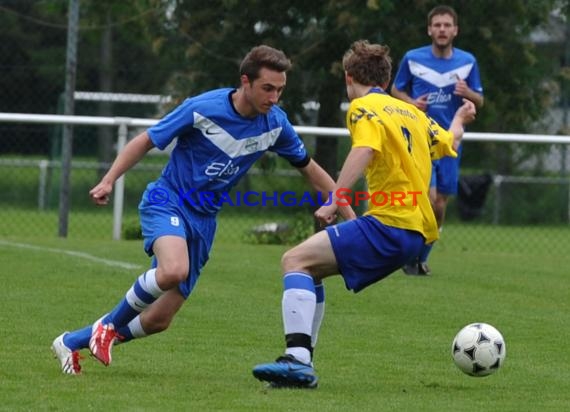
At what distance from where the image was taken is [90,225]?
49.3 feet

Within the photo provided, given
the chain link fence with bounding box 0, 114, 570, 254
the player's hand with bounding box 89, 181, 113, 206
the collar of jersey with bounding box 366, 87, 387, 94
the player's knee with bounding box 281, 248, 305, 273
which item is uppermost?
the collar of jersey with bounding box 366, 87, 387, 94

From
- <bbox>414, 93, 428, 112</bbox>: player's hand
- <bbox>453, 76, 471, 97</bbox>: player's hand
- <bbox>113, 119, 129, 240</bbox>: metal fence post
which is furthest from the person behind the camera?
<bbox>113, 119, 129, 240</bbox>: metal fence post

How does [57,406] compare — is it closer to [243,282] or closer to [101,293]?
[101,293]

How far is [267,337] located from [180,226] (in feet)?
4.87

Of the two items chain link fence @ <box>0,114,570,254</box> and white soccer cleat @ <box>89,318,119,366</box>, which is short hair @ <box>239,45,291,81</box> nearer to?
white soccer cleat @ <box>89,318,119,366</box>

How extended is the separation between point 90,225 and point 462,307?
693 centimetres

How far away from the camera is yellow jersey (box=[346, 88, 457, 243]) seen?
19.8ft

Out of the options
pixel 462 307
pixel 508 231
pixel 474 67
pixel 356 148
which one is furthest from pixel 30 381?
pixel 508 231

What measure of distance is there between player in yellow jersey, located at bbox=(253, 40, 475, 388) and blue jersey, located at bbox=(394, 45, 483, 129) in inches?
174

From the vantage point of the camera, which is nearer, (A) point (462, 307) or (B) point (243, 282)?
(A) point (462, 307)

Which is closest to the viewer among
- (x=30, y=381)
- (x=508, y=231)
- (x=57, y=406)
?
(x=57, y=406)

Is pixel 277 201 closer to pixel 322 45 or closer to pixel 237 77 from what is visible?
pixel 237 77

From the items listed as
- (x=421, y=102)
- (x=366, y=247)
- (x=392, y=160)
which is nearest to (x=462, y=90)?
(x=421, y=102)

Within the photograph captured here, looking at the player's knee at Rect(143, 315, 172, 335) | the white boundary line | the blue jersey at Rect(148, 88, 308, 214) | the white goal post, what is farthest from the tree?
the player's knee at Rect(143, 315, 172, 335)
